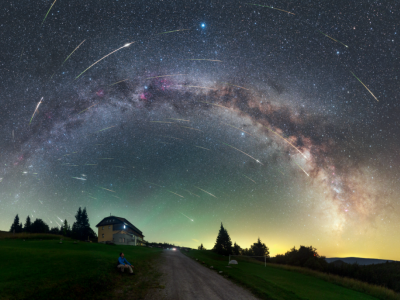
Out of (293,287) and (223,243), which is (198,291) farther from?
(223,243)

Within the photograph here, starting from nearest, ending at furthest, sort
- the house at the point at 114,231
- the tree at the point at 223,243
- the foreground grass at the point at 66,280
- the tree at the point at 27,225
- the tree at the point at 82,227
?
1. the foreground grass at the point at 66,280
2. the house at the point at 114,231
3. the tree at the point at 223,243
4. the tree at the point at 82,227
5. the tree at the point at 27,225

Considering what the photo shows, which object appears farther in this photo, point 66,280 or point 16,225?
point 16,225

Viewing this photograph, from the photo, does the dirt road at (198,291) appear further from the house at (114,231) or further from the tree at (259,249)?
the tree at (259,249)

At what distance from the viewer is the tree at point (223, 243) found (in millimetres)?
86812

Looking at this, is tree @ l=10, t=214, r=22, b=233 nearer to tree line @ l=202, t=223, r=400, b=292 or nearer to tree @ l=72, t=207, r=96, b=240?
tree @ l=72, t=207, r=96, b=240

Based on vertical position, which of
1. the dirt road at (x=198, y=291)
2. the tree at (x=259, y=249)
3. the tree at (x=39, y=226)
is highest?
the dirt road at (x=198, y=291)

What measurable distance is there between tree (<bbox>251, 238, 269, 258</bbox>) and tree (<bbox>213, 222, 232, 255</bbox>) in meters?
28.7

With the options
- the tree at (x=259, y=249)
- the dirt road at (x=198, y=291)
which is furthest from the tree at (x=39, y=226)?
the dirt road at (x=198, y=291)

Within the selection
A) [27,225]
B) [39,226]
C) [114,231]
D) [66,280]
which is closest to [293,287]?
[66,280]

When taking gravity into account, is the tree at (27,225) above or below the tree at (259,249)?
above

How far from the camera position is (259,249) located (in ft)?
363

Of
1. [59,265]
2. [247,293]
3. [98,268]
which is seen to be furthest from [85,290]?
[247,293]

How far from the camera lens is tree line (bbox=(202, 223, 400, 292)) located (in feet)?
123

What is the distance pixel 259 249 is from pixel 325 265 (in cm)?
5833
